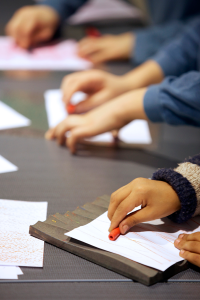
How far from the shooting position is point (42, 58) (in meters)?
1.28

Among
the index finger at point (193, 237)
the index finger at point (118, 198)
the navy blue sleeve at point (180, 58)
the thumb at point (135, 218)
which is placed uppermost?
the navy blue sleeve at point (180, 58)

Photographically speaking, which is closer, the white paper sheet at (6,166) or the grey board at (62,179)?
the grey board at (62,179)

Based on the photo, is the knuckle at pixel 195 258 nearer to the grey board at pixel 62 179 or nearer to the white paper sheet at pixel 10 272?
the grey board at pixel 62 179

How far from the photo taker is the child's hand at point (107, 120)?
2.51 ft

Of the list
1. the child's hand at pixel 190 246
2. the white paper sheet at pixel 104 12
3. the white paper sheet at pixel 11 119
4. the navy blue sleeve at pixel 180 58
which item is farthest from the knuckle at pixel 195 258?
the white paper sheet at pixel 104 12

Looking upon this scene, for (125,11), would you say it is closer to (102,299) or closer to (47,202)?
(47,202)

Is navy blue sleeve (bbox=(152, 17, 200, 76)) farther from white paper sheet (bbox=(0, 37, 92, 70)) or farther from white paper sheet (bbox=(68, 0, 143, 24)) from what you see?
white paper sheet (bbox=(68, 0, 143, 24))

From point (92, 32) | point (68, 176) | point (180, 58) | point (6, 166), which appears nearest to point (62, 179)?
point (68, 176)

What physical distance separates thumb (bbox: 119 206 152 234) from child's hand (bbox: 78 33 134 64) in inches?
36.4

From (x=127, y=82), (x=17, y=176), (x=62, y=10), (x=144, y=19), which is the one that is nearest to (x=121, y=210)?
(x=17, y=176)

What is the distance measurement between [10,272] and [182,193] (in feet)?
0.81

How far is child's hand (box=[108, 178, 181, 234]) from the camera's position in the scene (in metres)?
0.46

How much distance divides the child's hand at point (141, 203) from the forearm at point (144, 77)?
571mm

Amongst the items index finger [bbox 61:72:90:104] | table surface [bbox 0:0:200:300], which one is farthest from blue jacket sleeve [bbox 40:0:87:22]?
index finger [bbox 61:72:90:104]
